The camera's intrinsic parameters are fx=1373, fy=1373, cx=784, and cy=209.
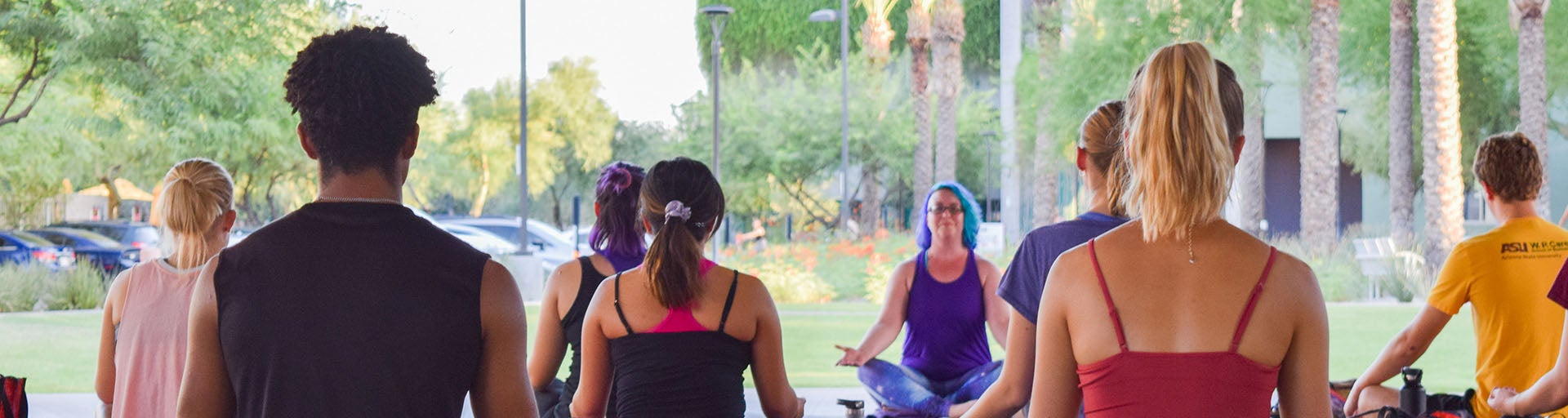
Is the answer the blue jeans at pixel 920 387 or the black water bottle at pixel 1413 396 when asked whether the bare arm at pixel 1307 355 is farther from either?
A: the blue jeans at pixel 920 387

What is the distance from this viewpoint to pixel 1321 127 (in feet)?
63.8

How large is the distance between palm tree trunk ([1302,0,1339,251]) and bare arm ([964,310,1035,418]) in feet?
59.6

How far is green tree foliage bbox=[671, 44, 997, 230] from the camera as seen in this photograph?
34062 millimetres

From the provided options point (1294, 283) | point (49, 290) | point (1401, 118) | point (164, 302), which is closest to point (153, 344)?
point (164, 302)

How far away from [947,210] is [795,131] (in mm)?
29443

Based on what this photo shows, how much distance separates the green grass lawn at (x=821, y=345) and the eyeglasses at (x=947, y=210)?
20.4 feet

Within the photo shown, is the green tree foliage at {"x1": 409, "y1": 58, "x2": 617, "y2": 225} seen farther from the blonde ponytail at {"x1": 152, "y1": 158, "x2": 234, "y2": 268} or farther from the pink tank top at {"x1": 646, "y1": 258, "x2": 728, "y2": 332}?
the pink tank top at {"x1": 646, "y1": 258, "x2": 728, "y2": 332}

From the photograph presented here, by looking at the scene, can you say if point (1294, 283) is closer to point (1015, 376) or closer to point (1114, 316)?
point (1114, 316)

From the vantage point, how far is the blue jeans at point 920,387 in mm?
4359

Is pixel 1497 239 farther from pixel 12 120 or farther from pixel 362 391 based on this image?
pixel 12 120

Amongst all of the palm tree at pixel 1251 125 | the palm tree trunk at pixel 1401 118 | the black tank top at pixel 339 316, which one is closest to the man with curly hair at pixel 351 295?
A: the black tank top at pixel 339 316

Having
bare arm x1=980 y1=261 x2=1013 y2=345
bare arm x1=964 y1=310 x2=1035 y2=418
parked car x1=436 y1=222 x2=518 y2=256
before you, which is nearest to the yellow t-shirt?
bare arm x1=980 y1=261 x2=1013 y2=345

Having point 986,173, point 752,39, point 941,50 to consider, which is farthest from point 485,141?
point 941,50

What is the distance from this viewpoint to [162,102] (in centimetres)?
2077
